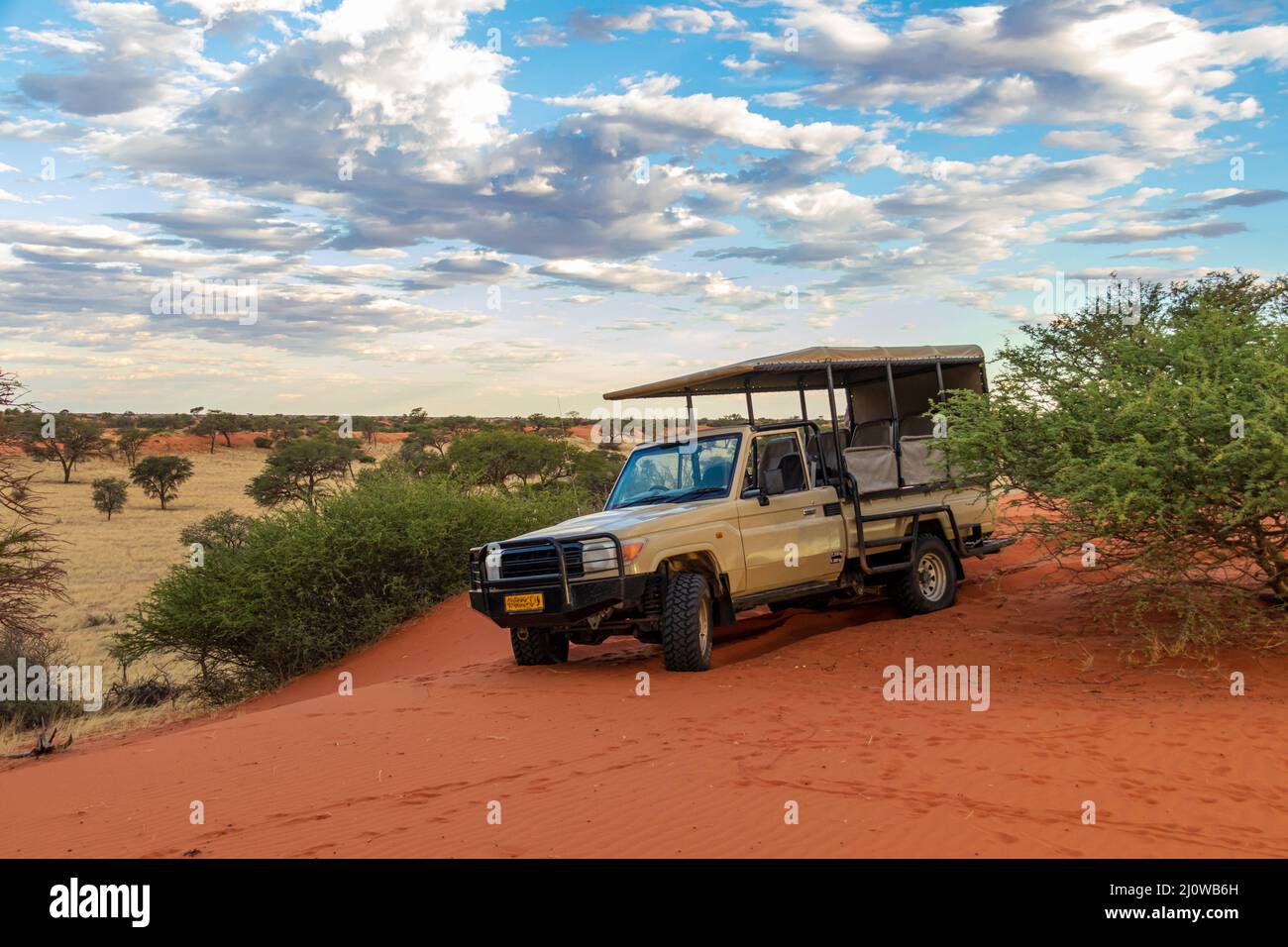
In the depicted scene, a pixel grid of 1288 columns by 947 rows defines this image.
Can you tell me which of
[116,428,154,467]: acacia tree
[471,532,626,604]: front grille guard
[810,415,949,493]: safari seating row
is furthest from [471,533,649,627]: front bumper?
[116,428,154,467]: acacia tree

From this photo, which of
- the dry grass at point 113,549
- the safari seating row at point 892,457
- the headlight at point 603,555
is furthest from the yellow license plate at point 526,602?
the dry grass at point 113,549

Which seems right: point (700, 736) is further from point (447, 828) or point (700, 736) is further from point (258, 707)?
point (258, 707)

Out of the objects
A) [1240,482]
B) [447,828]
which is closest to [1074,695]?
[1240,482]

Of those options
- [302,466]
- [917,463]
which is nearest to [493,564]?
[917,463]

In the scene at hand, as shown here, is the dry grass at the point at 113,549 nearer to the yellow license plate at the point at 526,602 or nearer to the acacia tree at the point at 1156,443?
the yellow license plate at the point at 526,602

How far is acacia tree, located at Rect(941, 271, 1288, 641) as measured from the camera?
8.40 m

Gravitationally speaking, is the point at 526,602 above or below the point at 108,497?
below

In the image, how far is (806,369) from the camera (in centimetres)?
1149

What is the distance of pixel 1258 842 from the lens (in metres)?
5.36

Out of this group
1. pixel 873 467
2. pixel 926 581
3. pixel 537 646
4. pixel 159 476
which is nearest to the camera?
pixel 537 646

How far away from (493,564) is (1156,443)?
230 inches

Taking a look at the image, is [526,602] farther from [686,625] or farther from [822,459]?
[822,459]

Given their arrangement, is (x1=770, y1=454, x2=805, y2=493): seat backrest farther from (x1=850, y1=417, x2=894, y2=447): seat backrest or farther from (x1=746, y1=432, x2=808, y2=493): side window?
(x1=850, y1=417, x2=894, y2=447): seat backrest

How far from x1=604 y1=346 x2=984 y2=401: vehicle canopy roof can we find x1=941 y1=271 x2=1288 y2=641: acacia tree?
4.52 ft
